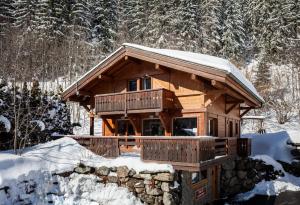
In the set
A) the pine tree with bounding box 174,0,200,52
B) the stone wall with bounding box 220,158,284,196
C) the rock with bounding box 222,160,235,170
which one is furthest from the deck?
the pine tree with bounding box 174,0,200,52

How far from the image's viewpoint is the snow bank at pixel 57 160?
13.1 m

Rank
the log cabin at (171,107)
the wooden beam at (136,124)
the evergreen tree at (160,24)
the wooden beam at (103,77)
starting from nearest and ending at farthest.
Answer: the log cabin at (171,107)
the wooden beam at (136,124)
the wooden beam at (103,77)
the evergreen tree at (160,24)

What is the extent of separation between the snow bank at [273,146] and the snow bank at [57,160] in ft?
47.4

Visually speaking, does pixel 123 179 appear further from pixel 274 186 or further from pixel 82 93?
pixel 274 186

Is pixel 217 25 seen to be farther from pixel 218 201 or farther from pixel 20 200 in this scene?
pixel 20 200

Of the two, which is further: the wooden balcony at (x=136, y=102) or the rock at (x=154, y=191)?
the wooden balcony at (x=136, y=102)

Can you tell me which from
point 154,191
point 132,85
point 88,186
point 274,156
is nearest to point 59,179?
point 88,186

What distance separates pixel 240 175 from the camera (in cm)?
2050

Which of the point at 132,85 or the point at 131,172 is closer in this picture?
the point at 131,172

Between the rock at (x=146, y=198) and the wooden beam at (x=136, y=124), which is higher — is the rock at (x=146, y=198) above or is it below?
below

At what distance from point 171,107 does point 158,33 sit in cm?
3009

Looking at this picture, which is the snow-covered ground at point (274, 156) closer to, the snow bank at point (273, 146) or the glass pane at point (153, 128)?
the snow bank at point (273, 146)

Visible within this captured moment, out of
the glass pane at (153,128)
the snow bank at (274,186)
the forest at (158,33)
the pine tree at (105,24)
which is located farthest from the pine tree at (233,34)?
the glass pane at (153,128)

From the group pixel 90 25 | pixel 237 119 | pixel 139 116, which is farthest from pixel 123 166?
pixel 90 25
